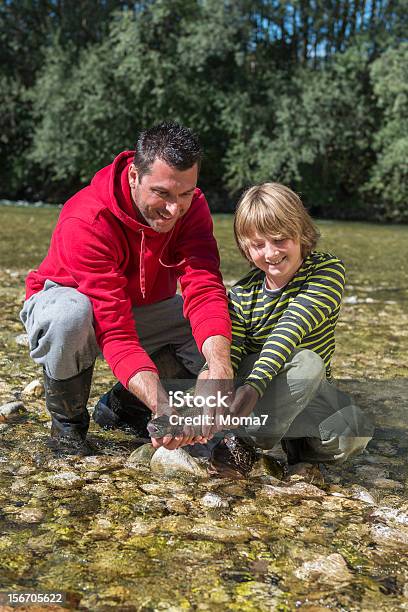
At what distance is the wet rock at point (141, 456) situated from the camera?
Answer: 10.1 feet

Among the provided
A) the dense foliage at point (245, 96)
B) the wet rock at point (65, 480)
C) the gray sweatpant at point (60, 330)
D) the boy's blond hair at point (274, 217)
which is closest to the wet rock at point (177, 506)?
the wet rock at point (65, 480)

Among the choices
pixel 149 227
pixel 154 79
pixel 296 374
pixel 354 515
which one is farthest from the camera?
pixel 154 79

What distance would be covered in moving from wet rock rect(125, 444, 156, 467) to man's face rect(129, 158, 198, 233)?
96 cm

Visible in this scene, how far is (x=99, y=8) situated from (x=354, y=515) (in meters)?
34.6

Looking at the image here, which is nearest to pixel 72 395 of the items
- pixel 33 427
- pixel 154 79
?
pixel 33 427

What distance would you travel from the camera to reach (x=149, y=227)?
3070mm

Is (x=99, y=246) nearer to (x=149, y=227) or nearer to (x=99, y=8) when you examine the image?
(x=149, y=227)

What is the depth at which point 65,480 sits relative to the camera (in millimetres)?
2818

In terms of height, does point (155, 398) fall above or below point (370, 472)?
above

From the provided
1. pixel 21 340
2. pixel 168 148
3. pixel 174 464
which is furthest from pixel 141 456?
pixel 21 340

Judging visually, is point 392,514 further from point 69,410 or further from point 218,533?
point 69,410

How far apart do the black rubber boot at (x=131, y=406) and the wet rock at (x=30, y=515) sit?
1032 mm

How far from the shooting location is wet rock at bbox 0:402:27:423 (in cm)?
352

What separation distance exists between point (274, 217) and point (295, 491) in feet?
3.66
